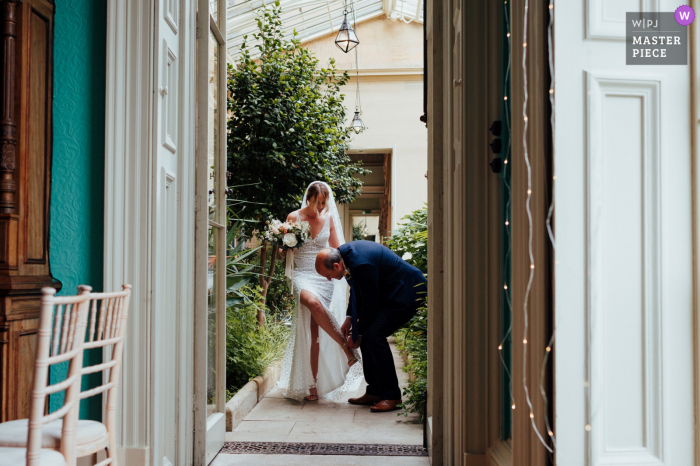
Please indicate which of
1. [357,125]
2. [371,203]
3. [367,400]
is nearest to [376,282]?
[367,400]

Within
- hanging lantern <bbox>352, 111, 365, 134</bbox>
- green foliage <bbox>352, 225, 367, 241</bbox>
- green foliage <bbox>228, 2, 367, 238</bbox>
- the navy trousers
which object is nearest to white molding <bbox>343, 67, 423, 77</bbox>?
hanging lantern <bbox>352, 111, 365, 134</bbox>

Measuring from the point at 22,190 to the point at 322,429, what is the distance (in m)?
2.40

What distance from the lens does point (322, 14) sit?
1070 centimetres

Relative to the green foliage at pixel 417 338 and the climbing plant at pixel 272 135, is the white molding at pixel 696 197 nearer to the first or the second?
the green foliage at pixel 417 338

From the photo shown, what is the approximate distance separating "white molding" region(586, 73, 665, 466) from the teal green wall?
188 centimetres

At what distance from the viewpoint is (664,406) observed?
146 centimetres

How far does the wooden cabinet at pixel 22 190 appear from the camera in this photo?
2084 millimetres

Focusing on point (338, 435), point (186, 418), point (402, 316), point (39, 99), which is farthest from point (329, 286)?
point (39, 99)

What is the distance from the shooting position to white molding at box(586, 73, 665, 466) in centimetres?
147

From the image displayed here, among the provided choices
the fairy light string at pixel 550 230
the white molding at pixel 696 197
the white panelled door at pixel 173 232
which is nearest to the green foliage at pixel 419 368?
the white panelled door at pixel 173 232

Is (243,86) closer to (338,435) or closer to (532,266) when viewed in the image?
(338,435)

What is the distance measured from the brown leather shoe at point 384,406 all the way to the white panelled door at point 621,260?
9.67ft

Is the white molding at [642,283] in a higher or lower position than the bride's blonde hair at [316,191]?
lower

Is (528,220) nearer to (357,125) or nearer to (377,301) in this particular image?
(377,301)
